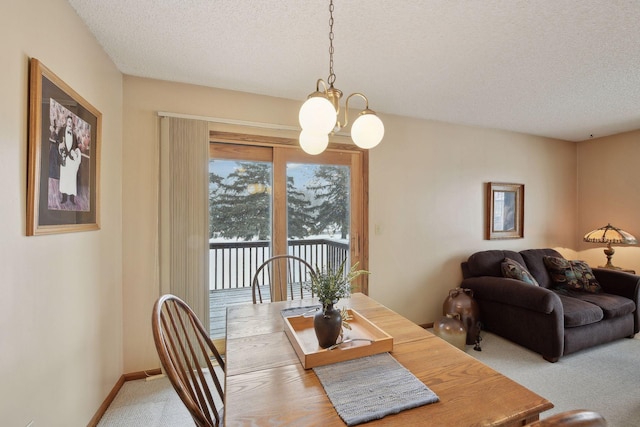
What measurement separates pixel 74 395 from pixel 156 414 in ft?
1.84

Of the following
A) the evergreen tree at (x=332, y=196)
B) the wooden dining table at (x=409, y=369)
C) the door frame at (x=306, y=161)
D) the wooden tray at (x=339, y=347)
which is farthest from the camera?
the evergreen tree at (x=332, y=196)

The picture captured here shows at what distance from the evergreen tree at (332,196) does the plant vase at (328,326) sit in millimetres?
1862

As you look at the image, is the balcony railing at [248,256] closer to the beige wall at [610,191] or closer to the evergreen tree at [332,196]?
the evergreen tree at [332,196]

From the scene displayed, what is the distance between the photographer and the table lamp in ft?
11.3

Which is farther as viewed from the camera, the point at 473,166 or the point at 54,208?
the point at 473,166

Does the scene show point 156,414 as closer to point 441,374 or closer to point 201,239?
point 201,239

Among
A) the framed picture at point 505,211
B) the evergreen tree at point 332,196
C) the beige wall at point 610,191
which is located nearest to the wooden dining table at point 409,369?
the evergreen tree at point 332,196

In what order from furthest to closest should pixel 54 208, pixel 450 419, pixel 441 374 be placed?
pixel 54 208 < pixel 441 374 < pixel 450 419

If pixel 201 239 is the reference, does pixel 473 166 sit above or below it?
above

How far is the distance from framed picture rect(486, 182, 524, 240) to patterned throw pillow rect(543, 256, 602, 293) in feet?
1.85

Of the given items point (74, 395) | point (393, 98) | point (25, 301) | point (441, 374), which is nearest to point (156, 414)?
point (74, 395)

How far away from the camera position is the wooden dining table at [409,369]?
81 cm

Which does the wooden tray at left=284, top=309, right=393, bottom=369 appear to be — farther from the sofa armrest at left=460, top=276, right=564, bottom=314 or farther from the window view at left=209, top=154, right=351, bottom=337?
the sofa armrest at left=460, top=276, right=564, bottom=314

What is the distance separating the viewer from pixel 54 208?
4.63 feet
